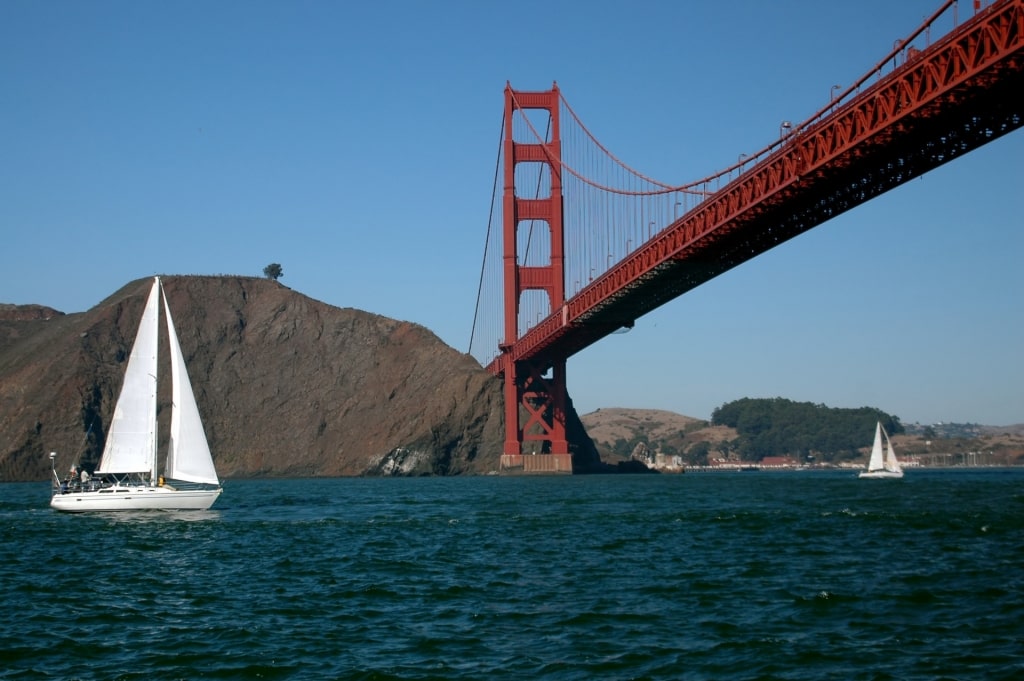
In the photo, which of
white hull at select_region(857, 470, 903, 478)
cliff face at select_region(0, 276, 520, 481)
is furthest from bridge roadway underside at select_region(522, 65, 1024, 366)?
cliff face at select_region(0, 276, 520, 481)

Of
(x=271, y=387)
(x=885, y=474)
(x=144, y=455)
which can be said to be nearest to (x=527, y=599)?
(x=144, y=455)

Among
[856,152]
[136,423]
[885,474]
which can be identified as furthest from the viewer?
[885,474]

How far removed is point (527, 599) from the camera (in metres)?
18.8

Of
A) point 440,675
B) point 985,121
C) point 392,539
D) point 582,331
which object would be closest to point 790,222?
point 985,121

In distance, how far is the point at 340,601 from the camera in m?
19.2

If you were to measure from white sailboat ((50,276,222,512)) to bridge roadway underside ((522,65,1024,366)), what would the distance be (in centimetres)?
2239

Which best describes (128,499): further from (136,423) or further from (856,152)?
(856,152)

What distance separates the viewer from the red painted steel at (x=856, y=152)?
2934 cm

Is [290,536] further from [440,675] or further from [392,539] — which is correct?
[440,675]

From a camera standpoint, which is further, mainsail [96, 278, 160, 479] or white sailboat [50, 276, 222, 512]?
mainsail [96, 278, 160, 479]

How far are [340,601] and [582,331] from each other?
57.9 meters

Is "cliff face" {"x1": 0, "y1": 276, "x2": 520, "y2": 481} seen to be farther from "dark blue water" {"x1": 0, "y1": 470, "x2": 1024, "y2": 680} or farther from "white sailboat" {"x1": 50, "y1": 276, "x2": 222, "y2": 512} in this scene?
"dark blue water" {"x1": 0, "y1": 470, "x2": 1024, "y2": 680}

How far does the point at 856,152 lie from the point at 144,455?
25575 millimetres

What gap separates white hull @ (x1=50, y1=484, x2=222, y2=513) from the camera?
39844 millimetres
